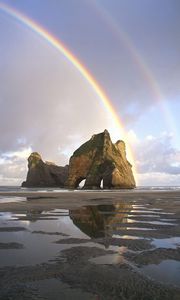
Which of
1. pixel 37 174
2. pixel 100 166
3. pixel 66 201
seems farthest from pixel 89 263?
pixel 37 174

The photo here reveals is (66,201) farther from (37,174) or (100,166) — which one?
(37,174)

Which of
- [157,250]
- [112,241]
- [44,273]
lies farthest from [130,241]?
[44,273]

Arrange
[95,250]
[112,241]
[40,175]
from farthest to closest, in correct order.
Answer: [40,175] → [112,241] → [95,250]

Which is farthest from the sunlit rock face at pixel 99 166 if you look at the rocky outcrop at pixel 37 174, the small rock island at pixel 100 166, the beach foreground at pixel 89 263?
the beach foreground at pixel 89 263

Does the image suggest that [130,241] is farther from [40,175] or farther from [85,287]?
[40,175]

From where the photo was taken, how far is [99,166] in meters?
132

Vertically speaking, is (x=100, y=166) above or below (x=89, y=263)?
above

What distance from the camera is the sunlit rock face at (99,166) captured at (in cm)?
12696

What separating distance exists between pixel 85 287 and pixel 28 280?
1.61 metres

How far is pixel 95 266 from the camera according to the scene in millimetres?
10375

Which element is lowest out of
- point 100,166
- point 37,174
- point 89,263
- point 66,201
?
point 89,263

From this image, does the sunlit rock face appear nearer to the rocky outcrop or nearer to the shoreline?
the rocky outcrop

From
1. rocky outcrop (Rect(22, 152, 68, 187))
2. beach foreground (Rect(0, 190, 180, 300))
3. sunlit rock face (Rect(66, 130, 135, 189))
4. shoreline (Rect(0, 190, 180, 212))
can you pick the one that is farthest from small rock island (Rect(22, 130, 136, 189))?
beach foreground (Rect(0, 190, 180, 300))

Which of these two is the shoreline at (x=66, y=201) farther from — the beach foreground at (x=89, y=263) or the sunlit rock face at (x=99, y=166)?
the sunlit rock face at (x=99, y=166)
